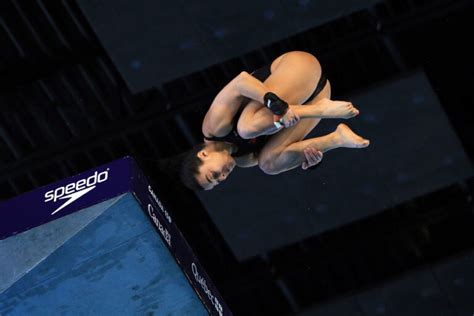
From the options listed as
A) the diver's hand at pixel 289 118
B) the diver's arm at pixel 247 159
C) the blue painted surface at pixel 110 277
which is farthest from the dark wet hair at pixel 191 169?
the diver's hand at pixel 289 118

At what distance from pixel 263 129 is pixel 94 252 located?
1.18m

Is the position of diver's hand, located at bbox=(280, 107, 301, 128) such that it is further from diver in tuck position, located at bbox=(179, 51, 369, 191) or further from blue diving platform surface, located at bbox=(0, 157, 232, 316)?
blue diving platform surface, located at bbox=(0, 157, 232, 316)

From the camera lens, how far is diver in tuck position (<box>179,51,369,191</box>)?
21.8 ft

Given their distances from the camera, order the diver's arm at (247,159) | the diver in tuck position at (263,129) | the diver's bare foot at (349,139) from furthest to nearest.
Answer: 1. the diver's arm at (247,159)
2. the diver in tuck position at (263,129)
3. the diver's bare foot at (349,139)

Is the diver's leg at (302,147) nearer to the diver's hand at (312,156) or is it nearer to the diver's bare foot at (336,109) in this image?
the diver's hand at (312,156)

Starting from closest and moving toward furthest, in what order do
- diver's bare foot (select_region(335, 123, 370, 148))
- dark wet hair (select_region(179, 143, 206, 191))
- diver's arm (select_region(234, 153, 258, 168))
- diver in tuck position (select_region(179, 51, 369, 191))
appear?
1. diver's bare foot (select_region(335, 123, 370, 148))
2. diver in tuck position (select_region(179, 51, 369, 191))
3. dark wet hair (select_region(179, 143, 206, 191))
4. diver's arm (select_region(234, 153, 258, 168))

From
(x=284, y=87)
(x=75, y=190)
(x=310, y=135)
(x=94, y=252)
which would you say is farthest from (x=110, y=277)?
(x=310, y=135)

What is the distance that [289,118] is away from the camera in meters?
6.41

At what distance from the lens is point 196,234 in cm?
934

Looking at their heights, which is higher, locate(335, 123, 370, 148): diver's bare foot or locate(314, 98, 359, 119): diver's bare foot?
locate(314, 98, 359, 119): diver's bare foot

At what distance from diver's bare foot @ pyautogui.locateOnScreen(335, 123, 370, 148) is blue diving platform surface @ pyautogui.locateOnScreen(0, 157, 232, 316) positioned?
1.10 metres

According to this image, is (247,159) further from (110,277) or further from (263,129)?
(110,277)

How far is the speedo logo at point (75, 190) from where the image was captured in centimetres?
641

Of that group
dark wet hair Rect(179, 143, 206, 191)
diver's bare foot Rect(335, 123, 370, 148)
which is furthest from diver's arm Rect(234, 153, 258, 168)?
diver's bare foot Rect(335, 123, 370, 148)
